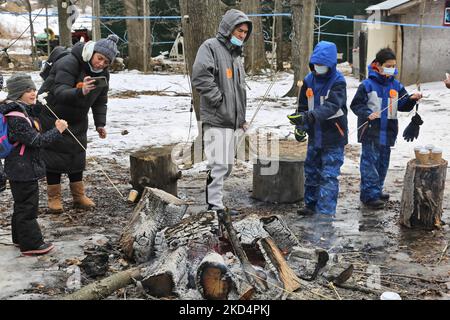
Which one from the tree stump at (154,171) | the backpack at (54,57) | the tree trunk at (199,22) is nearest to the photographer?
the backpack at (54,57)

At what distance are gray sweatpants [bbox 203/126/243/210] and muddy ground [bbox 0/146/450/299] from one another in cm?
74

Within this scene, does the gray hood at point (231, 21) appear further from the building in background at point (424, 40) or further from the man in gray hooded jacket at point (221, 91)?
the building in background at point (424, 40)

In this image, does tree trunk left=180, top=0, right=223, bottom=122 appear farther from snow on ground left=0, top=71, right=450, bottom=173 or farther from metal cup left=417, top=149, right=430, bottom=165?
metal cup left=417, top=149, right=430, bottom=165

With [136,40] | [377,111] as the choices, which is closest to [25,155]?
[377,111]

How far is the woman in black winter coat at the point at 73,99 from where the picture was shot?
5.52 meters

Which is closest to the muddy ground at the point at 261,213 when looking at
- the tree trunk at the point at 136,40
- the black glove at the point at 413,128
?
the black glove at the point at 413,128

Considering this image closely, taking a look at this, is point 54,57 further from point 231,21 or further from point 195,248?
point 195,248

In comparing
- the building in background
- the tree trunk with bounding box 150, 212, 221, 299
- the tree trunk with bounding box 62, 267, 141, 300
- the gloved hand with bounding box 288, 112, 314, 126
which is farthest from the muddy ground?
the building in background

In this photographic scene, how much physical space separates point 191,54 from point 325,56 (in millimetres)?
2891

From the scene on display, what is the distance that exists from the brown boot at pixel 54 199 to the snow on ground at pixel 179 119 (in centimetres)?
242

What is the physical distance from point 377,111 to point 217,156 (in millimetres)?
1955

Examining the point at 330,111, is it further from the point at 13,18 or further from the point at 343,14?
the point at 13,18

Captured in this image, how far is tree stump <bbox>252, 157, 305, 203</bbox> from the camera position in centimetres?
636

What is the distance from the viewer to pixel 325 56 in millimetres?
5383
